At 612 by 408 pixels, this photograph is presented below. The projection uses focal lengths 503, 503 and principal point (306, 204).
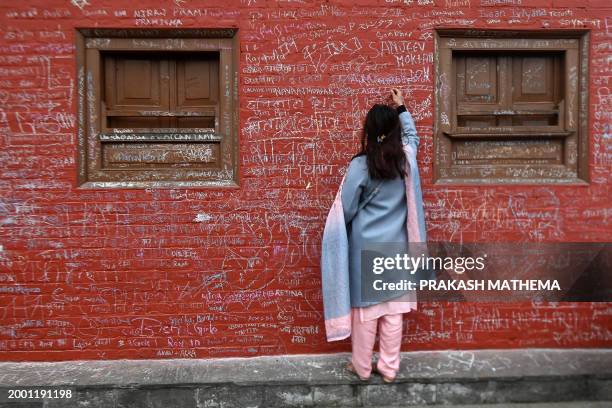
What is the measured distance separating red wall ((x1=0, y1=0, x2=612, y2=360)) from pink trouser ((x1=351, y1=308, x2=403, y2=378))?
0.44 m

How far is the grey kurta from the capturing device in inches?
141

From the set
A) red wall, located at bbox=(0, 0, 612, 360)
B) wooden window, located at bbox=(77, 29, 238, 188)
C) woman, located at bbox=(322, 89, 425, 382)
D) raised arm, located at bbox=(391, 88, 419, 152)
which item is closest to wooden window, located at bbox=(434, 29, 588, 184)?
red wall, located at bbox=(0, 0, 612, 360)

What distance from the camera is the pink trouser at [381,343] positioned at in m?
3.67

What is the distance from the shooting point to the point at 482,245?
13.6 ft

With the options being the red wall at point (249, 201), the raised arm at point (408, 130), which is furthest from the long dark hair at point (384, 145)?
the red wall at point (249, 201)

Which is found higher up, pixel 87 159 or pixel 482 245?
pixel 87 159

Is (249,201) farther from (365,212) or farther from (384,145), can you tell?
(384,145)

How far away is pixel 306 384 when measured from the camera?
3719mm

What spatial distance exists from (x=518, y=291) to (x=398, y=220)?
136cm

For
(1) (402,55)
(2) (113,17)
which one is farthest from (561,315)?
(2) (113,17)

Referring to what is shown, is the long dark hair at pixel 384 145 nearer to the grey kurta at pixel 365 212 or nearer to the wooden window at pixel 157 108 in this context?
the grey kurta at pixel 365 212

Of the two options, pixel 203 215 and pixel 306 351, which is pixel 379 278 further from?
A: pixel 203 215

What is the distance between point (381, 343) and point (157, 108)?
258 cm

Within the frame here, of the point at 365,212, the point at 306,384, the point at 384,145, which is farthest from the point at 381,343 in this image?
the point at 384,145
